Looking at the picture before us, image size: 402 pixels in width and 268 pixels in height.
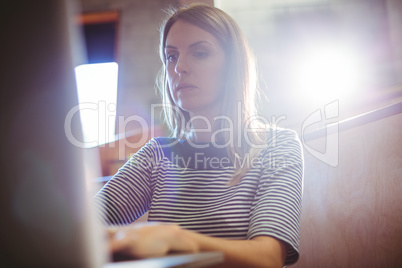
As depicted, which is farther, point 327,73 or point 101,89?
point 101,89

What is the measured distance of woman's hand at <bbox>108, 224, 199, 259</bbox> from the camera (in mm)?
353

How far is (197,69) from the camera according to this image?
33.4 inches

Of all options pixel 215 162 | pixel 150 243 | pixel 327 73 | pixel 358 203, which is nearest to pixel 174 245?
pixel 150 243

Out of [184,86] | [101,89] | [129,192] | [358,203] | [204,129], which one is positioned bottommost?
[358,203]

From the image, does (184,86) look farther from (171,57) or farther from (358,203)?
(358,203)

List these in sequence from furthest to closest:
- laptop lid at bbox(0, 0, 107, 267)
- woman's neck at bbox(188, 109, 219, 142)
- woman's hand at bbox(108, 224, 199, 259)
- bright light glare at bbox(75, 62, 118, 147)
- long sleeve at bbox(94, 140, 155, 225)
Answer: bright light glare at bbox(75, 62, 118, 147) → woman's neck at bbox(188, 109, 219, 142) → long sleeve at bbox(94, 140, 155, 225) → woman's hand at bbox(108, 224, 199, 259) → laptop lid at bbox(0, 0, 107, 267)

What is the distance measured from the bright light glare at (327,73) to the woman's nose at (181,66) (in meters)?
1.14

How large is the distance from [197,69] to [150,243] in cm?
57

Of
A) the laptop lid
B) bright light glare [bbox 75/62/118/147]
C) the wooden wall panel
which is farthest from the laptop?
bright light glare [bbox 75/62/118/147]

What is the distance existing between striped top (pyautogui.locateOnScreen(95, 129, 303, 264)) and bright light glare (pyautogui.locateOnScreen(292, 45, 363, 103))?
3.75ft

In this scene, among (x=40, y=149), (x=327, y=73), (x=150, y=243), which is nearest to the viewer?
(x=40, y=149)

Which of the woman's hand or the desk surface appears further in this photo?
the woman's hand

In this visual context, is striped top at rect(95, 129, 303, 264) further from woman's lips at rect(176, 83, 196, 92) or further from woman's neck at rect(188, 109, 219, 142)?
woman's lips at rect(176, 83, 196, 92)

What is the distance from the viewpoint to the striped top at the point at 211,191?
628mm
